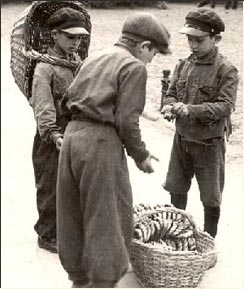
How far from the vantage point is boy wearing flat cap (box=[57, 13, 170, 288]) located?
3893mm

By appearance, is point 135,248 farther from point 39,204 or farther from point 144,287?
point 39,204

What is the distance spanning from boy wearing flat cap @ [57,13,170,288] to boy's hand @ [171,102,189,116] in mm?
1054

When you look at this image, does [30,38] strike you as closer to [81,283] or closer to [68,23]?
[68,23]

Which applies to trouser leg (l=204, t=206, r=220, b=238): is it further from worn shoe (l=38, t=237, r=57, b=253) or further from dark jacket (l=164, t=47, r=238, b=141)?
worn shoe (l=38, t=237, r=57, b=253)

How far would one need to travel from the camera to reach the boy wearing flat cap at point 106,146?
3.89 meters

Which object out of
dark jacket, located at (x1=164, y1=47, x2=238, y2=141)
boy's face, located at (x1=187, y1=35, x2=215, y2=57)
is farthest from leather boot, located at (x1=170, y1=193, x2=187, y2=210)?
boy's face, located at (x1=187, y1=35, x2=215, y2=57)

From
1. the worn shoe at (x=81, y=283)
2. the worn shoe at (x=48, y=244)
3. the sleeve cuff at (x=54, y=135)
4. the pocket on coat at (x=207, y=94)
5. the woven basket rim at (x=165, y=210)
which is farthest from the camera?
the worn shoe at (x=48, y=244)

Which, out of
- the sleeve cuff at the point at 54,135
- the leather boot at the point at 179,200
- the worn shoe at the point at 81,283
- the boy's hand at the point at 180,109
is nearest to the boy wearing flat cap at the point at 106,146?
the worn shoe at the point at 81,283

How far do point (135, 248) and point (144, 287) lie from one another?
0.32 m

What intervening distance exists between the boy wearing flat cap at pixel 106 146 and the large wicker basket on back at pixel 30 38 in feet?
4.29

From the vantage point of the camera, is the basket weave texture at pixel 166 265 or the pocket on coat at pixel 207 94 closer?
the basket weave texture at pixel 166 265

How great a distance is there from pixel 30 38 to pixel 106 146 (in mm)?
2078

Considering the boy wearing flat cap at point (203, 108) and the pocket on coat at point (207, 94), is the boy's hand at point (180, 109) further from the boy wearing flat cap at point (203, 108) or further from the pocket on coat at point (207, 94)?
the pocket on coat at point (207, 94)

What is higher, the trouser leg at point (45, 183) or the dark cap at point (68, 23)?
the dark cap at point (68, 23)
